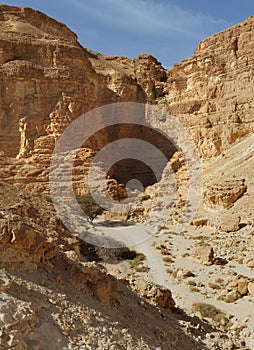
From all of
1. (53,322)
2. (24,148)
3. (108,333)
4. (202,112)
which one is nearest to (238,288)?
(108,333)

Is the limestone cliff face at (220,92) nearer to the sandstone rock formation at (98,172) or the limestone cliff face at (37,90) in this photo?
the sandstone rock formation at (98,172)

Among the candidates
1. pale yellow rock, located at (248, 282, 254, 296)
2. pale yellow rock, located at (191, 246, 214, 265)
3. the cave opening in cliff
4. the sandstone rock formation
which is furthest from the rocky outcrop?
the cave opening in cliff

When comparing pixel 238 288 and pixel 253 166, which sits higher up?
pixel 253 166

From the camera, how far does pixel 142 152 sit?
1519 inches

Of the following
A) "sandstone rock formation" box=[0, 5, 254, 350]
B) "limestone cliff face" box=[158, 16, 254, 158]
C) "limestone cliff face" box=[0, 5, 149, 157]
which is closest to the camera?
"sandstone rock formation" box=[0, 5, 254, 350]

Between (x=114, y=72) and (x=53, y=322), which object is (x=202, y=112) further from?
Result: (x=53, y=322)

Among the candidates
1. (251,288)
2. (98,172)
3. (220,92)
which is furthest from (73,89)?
(251,288)

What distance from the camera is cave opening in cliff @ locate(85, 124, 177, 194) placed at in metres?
36.4

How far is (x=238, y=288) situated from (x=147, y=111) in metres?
28.8

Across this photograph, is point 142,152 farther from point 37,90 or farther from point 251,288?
point 251,288

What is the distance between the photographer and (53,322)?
195 inches

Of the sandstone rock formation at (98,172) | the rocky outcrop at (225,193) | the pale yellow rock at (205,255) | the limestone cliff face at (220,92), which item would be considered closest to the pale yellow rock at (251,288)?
the sandstone rock formation at (98,172)

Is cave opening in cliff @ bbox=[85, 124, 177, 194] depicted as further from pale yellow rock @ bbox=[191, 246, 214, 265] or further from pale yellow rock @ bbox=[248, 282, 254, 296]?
pale yellow rock @ bbox=[248, 282, 254, 296]

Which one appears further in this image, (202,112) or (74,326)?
(202,112)
